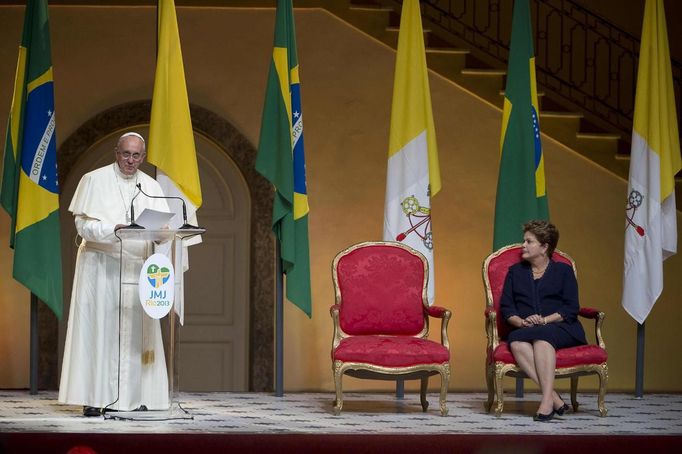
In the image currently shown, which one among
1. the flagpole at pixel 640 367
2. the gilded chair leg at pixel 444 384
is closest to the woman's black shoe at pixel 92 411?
the gilded chair leg at pixel 444 384

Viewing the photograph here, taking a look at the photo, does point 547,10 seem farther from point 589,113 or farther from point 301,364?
point 301,364

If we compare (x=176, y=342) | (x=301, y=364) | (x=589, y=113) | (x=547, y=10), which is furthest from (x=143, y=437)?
(x=547, y=10)

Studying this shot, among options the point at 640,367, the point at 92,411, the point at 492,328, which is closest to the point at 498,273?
the point at 492,328

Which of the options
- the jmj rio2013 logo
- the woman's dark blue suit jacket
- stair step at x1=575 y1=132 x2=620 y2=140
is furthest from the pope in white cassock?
stair step at x1=575 y1=132 x2=620 y2=140

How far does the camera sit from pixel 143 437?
209 inches

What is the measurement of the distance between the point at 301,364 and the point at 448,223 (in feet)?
5.42

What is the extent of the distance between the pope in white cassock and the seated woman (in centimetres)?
207

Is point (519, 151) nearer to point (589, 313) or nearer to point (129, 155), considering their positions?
point (589, 313)

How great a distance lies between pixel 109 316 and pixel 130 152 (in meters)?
0.94

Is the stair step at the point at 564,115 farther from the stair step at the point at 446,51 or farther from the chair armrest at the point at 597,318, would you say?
the chair armrest at the point at 597,318

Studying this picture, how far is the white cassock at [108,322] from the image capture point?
20.2 feet

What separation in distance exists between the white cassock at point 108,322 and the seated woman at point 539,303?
6.77 feet

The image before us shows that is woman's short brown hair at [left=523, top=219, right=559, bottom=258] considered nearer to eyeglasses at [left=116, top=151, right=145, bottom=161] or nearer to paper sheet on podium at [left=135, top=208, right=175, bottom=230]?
paper sheet on podium at [left=135, top=208, right=175, bottom=230]

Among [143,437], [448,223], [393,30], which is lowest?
[143,437]
